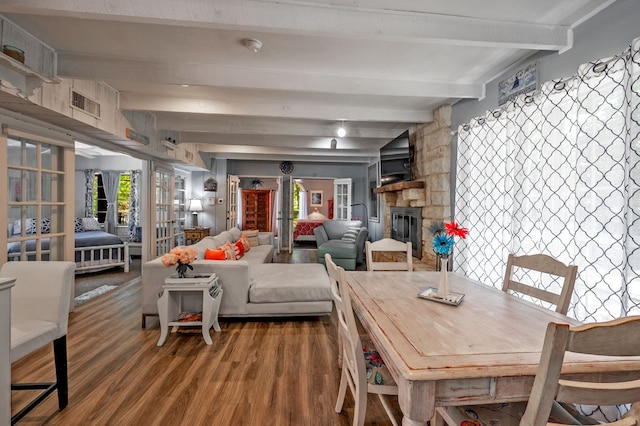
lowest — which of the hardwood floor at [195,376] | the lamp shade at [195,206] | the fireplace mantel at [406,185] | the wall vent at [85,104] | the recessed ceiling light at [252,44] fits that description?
the hardwood floor at [195,376]

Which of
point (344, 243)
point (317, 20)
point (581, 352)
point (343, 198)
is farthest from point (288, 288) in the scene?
point (343, 198)

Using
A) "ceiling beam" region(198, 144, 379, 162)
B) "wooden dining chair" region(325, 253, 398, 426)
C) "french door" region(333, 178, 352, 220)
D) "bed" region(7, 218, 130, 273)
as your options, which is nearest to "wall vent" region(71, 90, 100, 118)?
"wooden dining chair" region(325, 253, 398, 426)

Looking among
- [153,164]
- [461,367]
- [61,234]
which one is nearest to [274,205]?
[153,164]

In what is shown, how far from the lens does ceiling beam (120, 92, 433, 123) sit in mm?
3393

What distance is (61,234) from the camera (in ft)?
10.5

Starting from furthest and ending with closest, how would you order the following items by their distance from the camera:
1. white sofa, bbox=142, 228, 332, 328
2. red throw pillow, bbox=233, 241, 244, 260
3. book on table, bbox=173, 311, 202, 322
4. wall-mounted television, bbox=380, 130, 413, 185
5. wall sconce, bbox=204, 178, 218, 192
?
wall sconce, bbox=204, 178, 218, 192 < red throw pillow, bbox=233, 241, 244, 260 < wall-mounted television, bbox=380, 130, 413, 185 < white sofa, bbox=142, 228, 332, 328 < book on table, bbox=173, 311, 202, 322

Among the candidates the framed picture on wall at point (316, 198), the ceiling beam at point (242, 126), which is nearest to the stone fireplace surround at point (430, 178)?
the ceiling beam at point (242, 126)

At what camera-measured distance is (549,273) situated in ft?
5.31

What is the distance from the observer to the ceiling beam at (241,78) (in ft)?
7.97

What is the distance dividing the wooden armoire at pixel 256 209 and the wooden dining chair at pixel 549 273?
31.5 feet

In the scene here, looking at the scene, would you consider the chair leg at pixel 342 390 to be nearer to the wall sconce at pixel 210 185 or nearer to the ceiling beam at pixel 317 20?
the ceiling beam at pixel 317 20

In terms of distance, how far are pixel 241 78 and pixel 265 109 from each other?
0.88m

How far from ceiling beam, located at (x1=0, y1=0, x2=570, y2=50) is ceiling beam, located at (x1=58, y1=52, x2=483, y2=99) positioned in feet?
2.86

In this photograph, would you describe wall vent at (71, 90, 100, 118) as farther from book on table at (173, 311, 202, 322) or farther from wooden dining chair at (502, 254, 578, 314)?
wooden dining chair at (502, 254, 578, 314)
